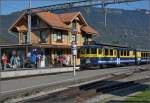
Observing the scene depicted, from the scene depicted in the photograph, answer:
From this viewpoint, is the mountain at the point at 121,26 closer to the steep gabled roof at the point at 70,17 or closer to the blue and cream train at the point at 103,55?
the steep gabled roof at the point at 70,17

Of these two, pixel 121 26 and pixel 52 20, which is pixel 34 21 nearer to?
pixel 52 20

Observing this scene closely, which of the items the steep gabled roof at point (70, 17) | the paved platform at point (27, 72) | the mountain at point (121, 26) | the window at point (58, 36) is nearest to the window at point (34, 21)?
the window at point (58, 36)

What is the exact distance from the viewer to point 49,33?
53844 millimetres

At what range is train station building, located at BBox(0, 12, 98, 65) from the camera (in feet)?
168

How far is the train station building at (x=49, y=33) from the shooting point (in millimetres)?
51347

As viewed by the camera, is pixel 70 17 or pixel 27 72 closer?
pixel 27 72

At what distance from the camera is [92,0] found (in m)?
44.0

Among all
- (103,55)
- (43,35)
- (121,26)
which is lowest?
(103,55)

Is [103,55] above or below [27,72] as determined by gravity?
above

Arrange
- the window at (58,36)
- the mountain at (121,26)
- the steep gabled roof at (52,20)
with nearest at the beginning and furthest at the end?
the steep gabled roof at (52,20) < the window at (58,36) < the mountain at (121,26)

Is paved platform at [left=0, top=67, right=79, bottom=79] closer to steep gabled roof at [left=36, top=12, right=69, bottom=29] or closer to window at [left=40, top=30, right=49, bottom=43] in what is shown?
steep gabled roof at [left=36, top=12, right=69, bottom=29]

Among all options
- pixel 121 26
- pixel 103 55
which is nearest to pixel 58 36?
pixel 103 55

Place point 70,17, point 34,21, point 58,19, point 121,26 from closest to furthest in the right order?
point 34,21
point 58,19
point 70,17
point 121,26

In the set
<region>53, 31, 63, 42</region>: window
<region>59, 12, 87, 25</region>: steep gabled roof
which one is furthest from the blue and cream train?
<region>59, 12, 87, 25</region>: steep gabled roof
